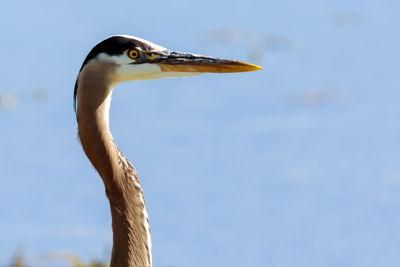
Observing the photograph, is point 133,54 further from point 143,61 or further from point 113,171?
point 113,171

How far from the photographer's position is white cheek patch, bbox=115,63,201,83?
3.68 meters

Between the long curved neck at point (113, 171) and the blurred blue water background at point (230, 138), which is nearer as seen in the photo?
the long curved neck at point (113, 171)

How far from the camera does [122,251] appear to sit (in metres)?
3.64

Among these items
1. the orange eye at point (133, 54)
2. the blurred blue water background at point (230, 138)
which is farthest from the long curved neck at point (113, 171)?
the blurred blue water background at point (230, 138)

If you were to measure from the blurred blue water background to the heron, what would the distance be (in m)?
1.68

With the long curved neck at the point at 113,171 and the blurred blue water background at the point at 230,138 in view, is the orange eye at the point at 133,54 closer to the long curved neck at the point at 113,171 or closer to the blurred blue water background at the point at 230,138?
the long curved neck at the point at 113,171

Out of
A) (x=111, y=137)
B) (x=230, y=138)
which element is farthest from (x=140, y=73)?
(x=230, y=138)

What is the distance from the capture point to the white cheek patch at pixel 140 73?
145 inches

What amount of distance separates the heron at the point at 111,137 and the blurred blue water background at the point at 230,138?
168 cm

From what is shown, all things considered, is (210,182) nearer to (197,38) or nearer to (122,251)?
(197,38)

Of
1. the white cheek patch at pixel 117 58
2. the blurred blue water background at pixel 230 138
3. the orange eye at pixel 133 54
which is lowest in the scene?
the white cheek patch at pixel 117 58

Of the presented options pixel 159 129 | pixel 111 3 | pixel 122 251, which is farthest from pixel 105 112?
pixel 111 3

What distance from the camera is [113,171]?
143 inches

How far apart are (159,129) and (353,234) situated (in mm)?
1682
